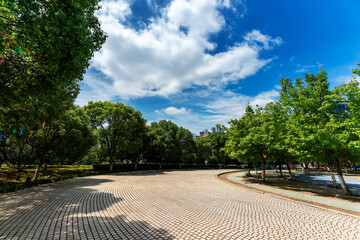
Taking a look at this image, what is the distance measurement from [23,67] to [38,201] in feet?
26.3

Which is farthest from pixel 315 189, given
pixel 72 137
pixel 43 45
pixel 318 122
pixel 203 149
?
pixel 203 149

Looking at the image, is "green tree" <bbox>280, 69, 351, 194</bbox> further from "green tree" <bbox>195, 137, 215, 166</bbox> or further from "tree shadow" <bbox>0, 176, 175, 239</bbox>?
"green tree" <bbox>195, 137, 215, 166</bbox>

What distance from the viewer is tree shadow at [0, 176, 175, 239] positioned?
563 centimetres

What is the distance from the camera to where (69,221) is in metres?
6.68

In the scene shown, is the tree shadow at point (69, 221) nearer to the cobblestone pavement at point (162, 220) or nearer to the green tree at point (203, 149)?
the cobblestone pavement at point (162, 220)

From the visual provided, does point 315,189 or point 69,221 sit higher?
point 69,221

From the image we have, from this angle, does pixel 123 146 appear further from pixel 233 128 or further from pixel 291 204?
pixel 291 204

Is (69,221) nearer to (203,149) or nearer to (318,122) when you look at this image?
(318,122)

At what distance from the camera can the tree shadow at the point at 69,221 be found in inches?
221

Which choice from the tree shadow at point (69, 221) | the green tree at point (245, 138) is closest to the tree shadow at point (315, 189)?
the green tree at point (245, 138)

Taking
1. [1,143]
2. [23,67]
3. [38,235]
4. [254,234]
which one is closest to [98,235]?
[38,235]

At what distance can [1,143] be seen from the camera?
1916 cm

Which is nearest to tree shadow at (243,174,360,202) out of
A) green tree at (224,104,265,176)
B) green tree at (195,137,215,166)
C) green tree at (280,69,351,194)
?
green tree at (280,69,351,194)

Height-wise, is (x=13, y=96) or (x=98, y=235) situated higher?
(x=13, y=96)
